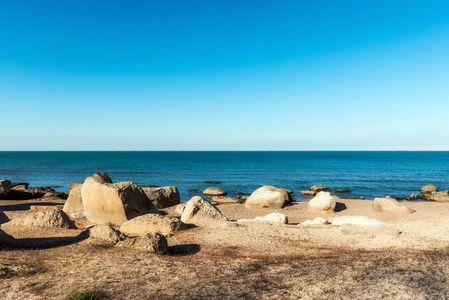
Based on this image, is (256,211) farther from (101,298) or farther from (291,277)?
(101,298)

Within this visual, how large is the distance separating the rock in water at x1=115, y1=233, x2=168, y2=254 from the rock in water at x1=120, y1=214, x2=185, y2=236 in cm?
230

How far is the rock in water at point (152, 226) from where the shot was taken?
13617 mm

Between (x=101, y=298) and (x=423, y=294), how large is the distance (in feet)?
25.5

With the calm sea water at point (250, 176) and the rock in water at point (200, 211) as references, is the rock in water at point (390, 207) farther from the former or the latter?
the rock in water at point (200, 211)

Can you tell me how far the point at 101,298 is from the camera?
22.8 feet

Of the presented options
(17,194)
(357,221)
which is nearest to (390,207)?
(357,221)

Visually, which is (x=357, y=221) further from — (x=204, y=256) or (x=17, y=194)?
(x=17, y=194)

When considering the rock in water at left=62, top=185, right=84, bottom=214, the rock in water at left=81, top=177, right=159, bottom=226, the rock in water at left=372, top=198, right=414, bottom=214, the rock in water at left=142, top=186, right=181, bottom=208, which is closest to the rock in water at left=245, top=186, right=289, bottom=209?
the rock in water at left=142, top=186, right=181, bottom=208

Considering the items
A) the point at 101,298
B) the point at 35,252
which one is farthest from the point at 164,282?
the point at 35,252

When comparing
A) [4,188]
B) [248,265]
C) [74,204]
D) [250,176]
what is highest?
[248,265]

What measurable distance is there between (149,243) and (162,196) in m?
16.3

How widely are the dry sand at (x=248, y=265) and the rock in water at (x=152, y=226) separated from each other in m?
0.52

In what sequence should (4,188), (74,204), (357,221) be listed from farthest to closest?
(4,188)
(74,204)
(357,221)

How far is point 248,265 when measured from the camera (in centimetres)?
950
